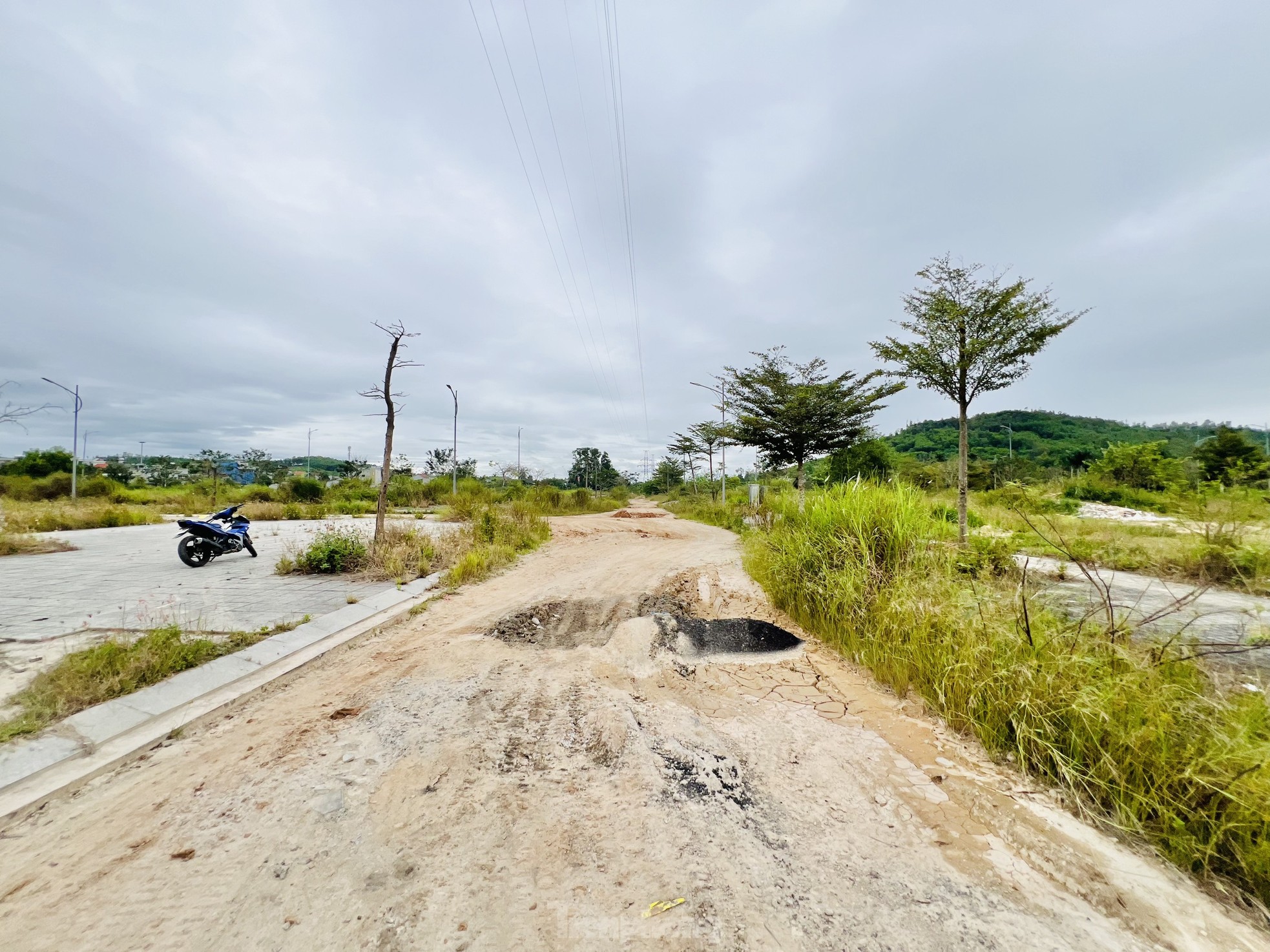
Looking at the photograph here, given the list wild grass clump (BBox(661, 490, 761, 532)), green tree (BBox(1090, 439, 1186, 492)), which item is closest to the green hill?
green tree (BBox(1090, 439, 1186, 492))

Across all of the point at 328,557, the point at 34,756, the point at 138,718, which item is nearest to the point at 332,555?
the point at 328,557

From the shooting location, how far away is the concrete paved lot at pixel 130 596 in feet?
11.4

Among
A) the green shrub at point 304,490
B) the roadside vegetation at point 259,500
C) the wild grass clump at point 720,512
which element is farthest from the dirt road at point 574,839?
the green shrub at point 304,490

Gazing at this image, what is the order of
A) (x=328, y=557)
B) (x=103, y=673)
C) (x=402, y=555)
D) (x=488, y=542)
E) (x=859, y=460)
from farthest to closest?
(x=859, y=460) < (x=488, y=542) < (x=402, y=555) < (x=328, y=557) < (x=103, y=673)

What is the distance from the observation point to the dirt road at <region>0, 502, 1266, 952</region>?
4.41 feet

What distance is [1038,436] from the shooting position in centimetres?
5528

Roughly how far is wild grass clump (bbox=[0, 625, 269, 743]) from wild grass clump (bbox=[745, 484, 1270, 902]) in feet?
16.1

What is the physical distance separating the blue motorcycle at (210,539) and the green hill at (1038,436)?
47415 mm

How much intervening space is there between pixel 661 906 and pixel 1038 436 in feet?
243

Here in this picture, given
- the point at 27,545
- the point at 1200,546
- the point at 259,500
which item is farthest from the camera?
the point at 259,500

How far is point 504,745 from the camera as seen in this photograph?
229cm

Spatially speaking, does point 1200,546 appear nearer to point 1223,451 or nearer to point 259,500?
point 1223,451

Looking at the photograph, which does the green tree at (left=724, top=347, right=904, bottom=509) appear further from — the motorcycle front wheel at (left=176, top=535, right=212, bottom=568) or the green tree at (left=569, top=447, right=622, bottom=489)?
the green tree at (left=569, top=447, right=622, bottom=489)

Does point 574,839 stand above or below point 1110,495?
below
